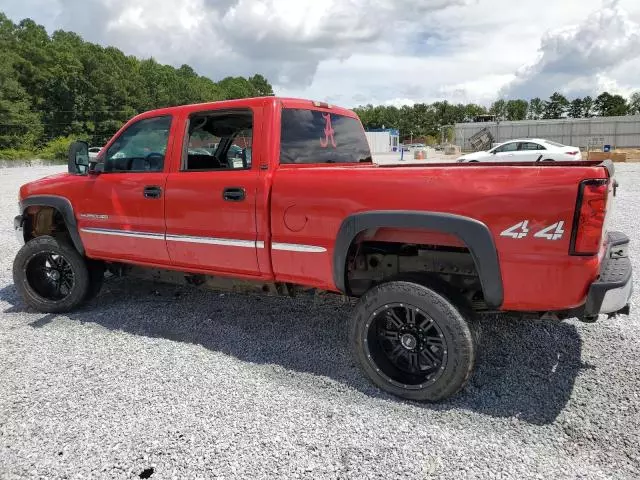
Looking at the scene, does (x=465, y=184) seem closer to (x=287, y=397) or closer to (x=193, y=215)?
(x=287, y=397)

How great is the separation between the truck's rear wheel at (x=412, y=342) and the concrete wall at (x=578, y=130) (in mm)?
56945

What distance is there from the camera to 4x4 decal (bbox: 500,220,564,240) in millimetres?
2621

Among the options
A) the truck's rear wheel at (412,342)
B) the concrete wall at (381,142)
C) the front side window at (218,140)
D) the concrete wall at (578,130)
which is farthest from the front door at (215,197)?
the concrete wall at (381,142)

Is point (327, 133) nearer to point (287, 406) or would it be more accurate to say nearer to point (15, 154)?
point (287, 406)

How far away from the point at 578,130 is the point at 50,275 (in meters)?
63.9

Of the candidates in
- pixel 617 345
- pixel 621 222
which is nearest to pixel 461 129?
pixel 621 222

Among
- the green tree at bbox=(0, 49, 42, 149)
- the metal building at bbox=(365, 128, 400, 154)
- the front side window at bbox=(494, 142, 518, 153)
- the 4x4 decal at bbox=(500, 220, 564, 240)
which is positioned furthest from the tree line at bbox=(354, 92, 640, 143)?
the 4x4 decal at bbox=(500, 220, 564, 240)

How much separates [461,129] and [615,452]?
63463 millimetres

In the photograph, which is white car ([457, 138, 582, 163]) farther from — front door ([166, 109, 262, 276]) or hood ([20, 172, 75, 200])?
hood ([20, 172, 75, 200])

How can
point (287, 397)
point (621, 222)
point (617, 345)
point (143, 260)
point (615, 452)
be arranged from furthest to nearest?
point (621, 222) < point (143, 260) < point (617, 345) < point (287, 397) < point (615, 452)

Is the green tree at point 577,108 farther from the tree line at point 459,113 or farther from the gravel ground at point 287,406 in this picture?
the gravel ground at point 287,406

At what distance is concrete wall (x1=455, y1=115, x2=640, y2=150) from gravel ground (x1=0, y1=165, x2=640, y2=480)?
56401 mm

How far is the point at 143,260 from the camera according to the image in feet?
14.2

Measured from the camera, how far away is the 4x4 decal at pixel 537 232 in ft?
8.60
